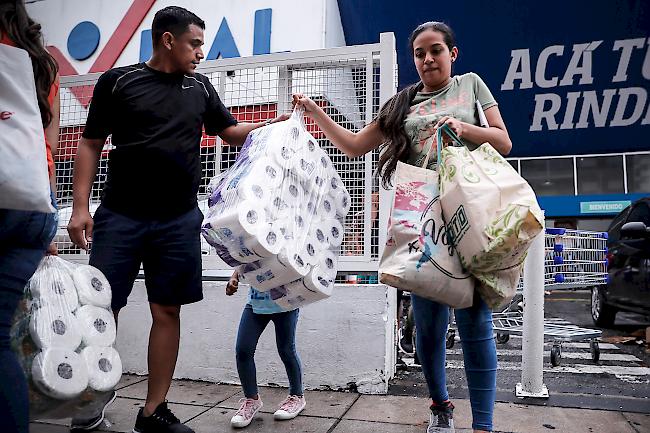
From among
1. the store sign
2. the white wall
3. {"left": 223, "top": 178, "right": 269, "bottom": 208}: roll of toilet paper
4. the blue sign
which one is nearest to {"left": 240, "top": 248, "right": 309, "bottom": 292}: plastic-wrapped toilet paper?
{"left": 223, "top": 178, "right": 269, "bottom": 208}: roll of toilet paper

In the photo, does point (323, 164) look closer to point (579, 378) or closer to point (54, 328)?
point (54, 328)

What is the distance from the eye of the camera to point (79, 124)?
15.3 ft

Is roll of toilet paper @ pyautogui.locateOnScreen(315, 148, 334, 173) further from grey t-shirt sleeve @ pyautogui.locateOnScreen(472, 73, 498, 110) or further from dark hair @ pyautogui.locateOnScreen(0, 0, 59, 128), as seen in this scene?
dark hair @ pyautogui.locateOnScreen(0, 0, 59, 128)

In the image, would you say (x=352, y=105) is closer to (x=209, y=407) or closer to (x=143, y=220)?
(x=143, y=220)

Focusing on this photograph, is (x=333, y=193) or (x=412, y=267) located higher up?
(x=333, y=193)

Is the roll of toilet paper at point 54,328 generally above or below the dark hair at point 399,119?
below

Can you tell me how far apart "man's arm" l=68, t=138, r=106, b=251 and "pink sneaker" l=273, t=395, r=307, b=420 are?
1.41 meters

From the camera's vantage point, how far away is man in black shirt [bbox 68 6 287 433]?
260cm

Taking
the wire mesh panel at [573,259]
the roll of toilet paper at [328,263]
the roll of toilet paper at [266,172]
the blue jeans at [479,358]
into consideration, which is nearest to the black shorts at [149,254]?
the roll of toilet paper at [266,172]

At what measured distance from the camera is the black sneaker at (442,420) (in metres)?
2.58

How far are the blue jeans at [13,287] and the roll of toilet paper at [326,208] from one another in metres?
1.28

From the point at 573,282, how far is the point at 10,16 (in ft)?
17.1

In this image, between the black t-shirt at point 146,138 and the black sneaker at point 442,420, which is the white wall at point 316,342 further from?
the black t-shirt at point 146,138

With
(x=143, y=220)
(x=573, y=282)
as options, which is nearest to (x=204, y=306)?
(x=143, y=220)
